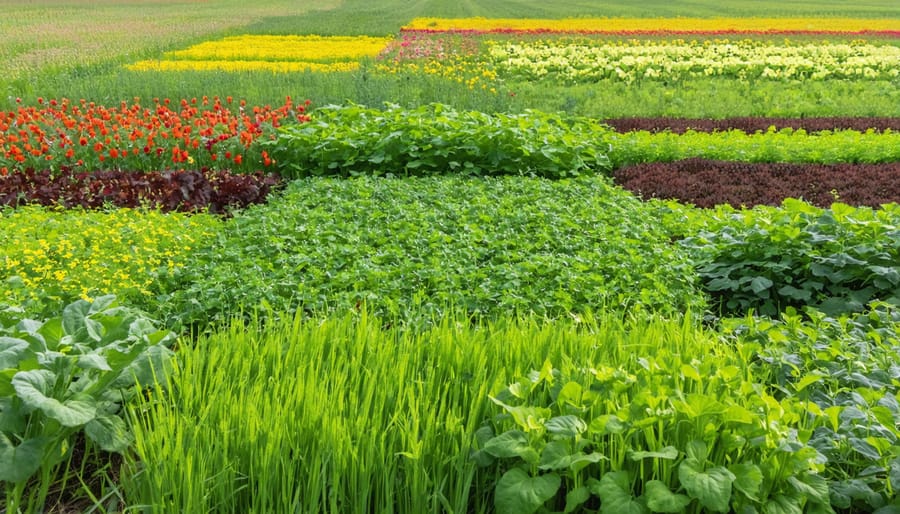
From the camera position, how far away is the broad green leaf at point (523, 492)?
7.25 ft

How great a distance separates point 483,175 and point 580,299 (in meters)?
3.81

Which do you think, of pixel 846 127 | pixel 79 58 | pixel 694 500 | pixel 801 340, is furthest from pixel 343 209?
pixel 79 58

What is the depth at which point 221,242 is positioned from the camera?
18.8ft

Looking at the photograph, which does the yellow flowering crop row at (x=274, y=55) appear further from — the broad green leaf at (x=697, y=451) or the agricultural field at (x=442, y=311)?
the broad green leaf at (x=697, y=451)

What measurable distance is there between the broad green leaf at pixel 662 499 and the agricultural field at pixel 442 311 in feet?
0.05

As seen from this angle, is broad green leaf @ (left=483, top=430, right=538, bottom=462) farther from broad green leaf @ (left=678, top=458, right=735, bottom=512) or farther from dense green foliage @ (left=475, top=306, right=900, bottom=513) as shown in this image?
broad green leaf @ (left=678, top=458, right=735, bottom=512)

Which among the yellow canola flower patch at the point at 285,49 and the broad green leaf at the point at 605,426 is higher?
the yellow canola flower patch at the point at 285,49

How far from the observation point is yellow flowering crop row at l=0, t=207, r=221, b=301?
4.66 m

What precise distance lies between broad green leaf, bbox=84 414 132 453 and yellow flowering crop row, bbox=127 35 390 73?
1505cm

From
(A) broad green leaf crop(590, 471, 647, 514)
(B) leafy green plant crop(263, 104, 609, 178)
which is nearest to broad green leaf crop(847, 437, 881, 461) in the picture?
(A) broad green leaf crop(590, 471, 647, 514)

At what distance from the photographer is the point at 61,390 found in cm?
272

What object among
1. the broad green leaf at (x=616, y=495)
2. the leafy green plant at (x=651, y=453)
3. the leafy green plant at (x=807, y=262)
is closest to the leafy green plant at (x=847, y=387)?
the leafy green plant at (x=651, y=453)

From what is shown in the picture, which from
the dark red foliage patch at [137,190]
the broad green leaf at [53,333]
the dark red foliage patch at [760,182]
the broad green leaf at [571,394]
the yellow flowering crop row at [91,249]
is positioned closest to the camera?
the broad green leaf at [571,394]

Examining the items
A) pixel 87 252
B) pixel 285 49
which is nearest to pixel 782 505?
pixel 87 252
